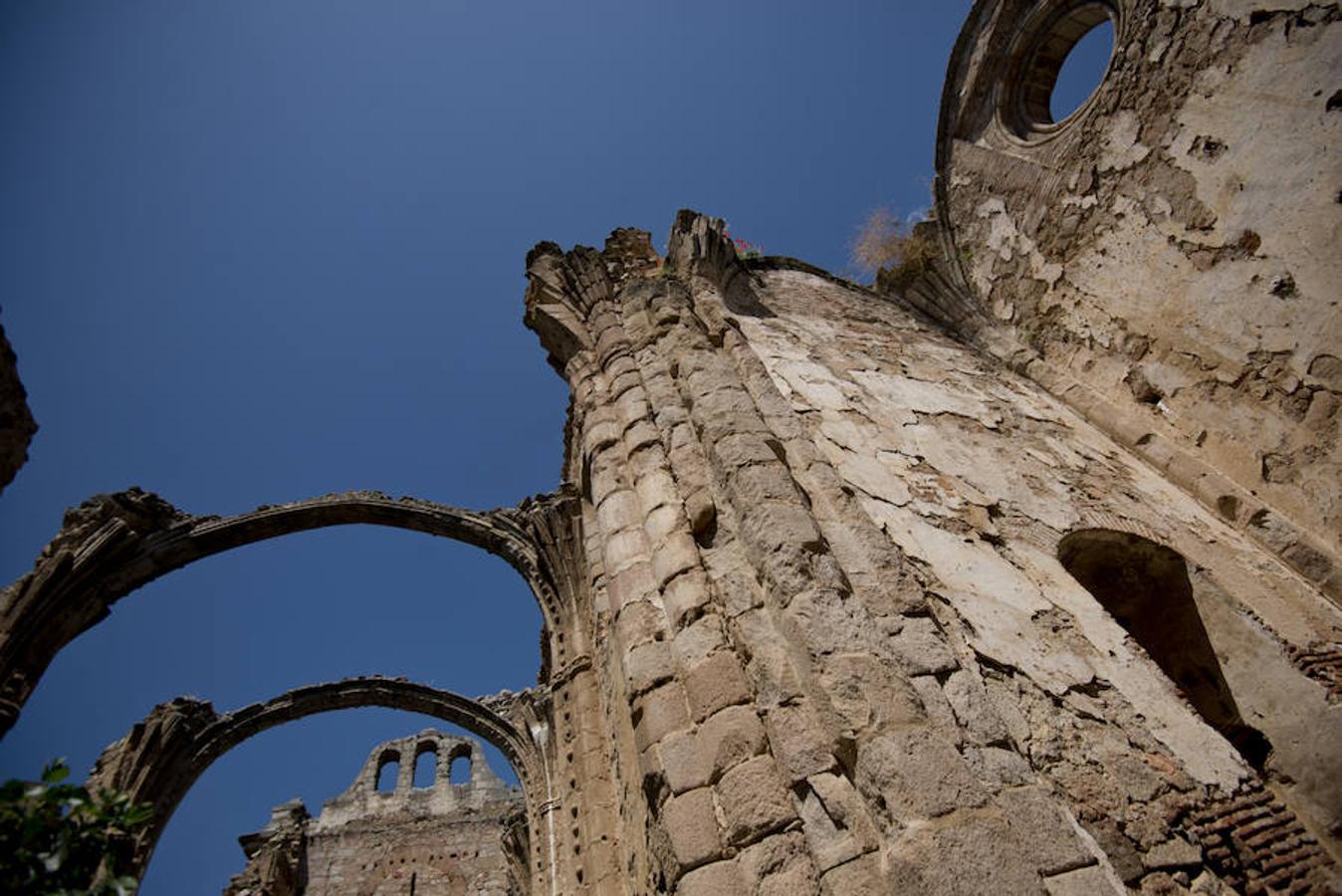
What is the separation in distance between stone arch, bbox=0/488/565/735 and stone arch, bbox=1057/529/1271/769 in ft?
13.7

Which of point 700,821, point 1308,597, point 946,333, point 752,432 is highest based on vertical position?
point 946,333

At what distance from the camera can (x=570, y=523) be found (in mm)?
6574

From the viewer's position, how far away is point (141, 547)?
28.3 ft

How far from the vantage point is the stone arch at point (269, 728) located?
25.3 feet

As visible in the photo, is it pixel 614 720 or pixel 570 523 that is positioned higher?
pixel 570 523

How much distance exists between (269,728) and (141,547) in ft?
11.6

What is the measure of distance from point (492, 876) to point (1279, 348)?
54.8 feet

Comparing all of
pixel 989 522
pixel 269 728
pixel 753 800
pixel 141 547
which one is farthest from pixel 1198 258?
pixel 269 728

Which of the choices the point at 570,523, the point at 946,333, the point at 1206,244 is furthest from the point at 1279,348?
the point at 570,523

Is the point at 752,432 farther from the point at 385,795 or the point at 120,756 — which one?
the point at 385,795

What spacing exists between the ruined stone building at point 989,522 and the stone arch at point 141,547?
0.07 metres

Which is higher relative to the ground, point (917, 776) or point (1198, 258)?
point (1198, 258)

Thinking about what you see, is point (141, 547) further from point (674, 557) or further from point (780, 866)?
point (780, 866)

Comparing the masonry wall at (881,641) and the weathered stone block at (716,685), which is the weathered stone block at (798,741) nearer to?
the masonry wall at (881,641)
